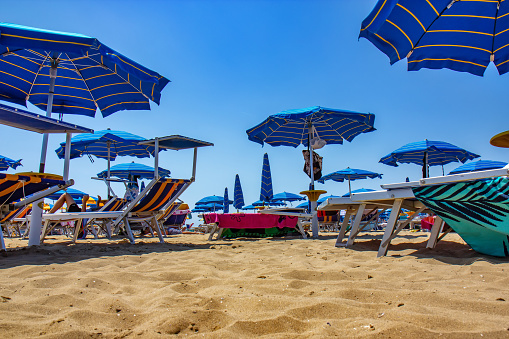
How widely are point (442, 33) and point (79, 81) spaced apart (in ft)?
19.0

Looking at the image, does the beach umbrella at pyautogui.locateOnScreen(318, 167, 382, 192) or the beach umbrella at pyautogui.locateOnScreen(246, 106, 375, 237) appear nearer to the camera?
the beach umbrella at pyautogui.locateOnScreen(246, 106, 375, 237)

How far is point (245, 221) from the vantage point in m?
5.84

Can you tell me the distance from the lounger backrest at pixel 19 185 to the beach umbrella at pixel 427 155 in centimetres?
826

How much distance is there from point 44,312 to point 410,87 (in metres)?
8.68

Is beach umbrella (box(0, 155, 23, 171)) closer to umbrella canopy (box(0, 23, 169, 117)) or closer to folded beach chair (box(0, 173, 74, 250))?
umbrella canopy (box(0, 23, 169, 117))

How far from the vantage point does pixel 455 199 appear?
2385mm

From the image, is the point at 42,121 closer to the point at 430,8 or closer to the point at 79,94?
the point at 79,94

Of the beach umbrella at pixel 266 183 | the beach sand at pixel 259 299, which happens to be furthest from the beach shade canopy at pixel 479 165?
the beach sand at pixel 259 299

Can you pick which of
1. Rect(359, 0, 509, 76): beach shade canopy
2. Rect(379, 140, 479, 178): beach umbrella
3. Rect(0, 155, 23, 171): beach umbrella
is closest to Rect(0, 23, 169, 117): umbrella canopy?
Rect(359, 0, 509, 76): beach shade canopy

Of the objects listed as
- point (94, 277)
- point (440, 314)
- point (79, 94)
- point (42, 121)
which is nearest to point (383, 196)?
point (440, 314)

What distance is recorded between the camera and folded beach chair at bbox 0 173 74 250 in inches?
118

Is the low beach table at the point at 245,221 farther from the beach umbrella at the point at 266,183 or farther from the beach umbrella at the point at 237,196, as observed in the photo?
the beach umbrella at the point at 237,196

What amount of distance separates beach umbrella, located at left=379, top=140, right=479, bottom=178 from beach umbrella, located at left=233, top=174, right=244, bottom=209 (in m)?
6.84

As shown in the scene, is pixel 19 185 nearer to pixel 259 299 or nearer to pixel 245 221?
pixel 259 299
